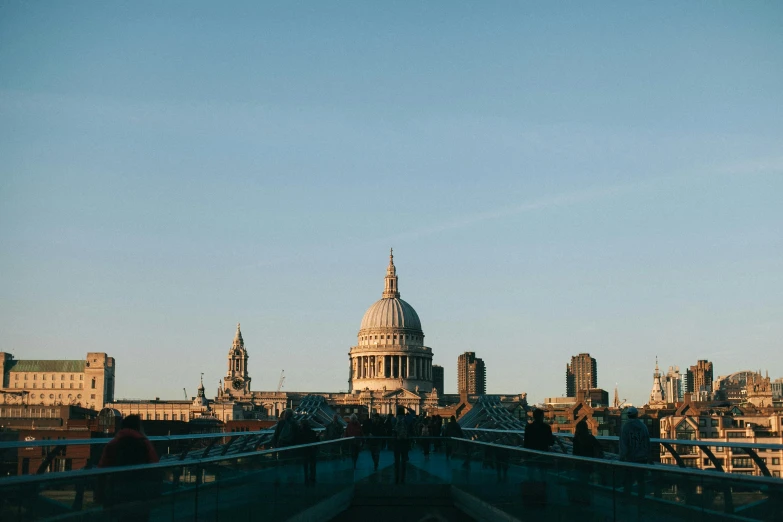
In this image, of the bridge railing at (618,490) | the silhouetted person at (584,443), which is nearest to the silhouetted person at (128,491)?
the bridge railing at (618,490)

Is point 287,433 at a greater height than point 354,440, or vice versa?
point 287,433

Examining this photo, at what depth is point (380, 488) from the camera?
78.6ft

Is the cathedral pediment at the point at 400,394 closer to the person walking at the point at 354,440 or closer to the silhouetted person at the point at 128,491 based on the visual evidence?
the person walking at the point at 354,440

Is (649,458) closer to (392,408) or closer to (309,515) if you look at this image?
(309,515)

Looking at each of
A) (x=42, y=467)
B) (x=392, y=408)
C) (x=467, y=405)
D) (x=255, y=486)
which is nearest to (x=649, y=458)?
(x=255, y=486)

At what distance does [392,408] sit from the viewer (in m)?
194

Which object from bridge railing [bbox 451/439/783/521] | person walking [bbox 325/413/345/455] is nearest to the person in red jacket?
person walking [bbox 325/413/345/455]

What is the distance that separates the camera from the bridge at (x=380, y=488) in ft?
30.4

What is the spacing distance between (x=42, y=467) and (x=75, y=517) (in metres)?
4.04

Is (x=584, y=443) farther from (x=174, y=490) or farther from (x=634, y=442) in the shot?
(x=174, y=490)

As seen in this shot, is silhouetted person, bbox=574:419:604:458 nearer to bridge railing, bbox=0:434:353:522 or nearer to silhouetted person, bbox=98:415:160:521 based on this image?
bridge railing, bbox=0:434:353:522

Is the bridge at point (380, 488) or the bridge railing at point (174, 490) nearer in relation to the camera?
the bridge railing at point (174, 490)

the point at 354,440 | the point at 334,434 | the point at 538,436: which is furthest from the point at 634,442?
the point at 334,434

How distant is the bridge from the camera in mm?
9258
